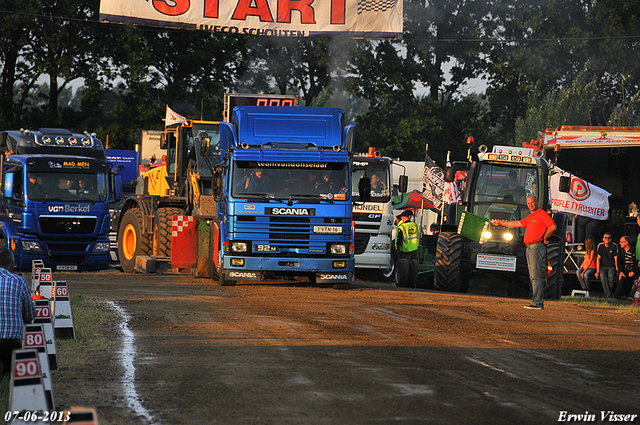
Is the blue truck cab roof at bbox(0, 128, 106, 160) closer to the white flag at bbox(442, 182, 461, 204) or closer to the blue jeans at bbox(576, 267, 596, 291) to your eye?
the white flag at bbox(442, 182, 461, 204)

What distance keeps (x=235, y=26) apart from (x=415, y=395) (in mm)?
20746

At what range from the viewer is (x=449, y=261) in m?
19.1

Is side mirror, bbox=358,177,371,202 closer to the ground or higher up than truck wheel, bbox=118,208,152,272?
higher up

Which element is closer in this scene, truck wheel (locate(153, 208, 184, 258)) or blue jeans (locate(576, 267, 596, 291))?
blue jeans (locate(576, 267, 596, 291))

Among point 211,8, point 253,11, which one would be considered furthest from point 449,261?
point 211,8

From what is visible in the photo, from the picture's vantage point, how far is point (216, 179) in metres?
18.1

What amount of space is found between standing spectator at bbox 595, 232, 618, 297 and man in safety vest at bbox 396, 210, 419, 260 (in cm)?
452

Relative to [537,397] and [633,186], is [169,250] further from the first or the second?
[537,397]

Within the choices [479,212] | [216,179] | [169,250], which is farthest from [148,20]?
[479,212]

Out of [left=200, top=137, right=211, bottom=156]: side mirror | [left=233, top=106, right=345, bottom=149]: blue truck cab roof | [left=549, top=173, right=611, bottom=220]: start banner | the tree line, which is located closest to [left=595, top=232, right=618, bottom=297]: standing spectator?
[left=549, top=173, right=611, bottom=220]: start banner

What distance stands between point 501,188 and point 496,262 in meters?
2.02

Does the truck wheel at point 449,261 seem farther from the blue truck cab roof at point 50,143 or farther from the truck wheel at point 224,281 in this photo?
the blue truck cab roof at point 50,143

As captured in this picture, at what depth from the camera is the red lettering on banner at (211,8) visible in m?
26.4

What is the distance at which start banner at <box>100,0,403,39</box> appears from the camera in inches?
1022
